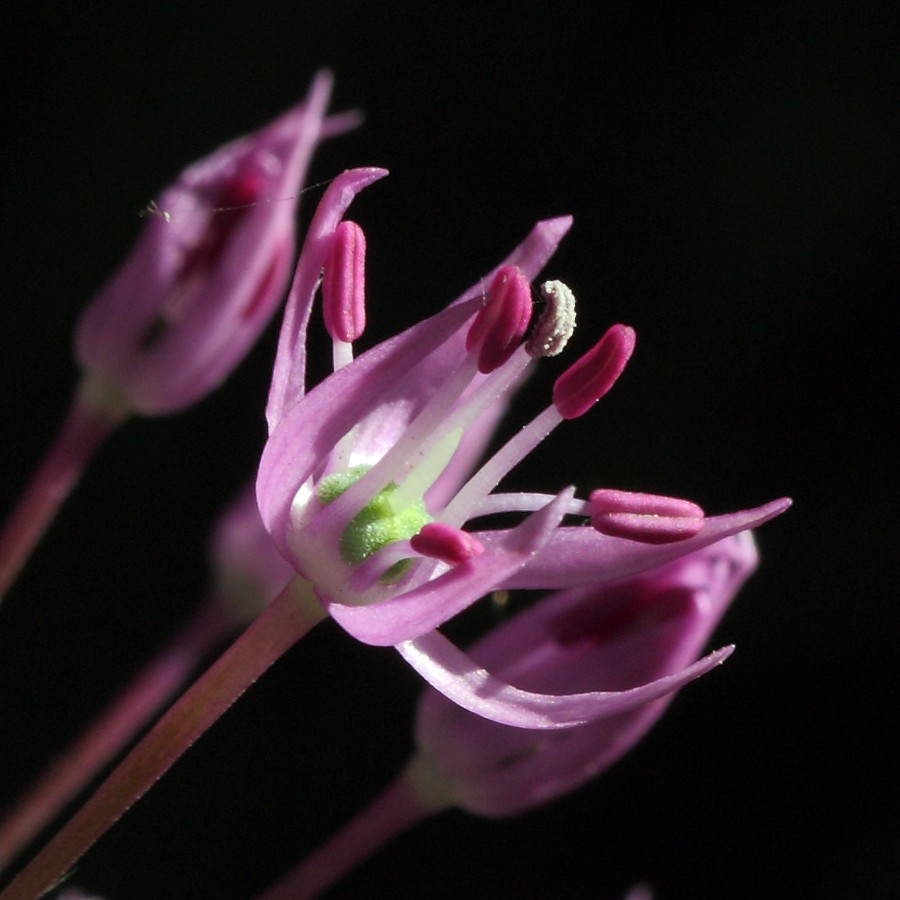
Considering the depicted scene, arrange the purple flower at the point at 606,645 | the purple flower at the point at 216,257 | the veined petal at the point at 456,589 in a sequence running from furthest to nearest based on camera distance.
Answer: the purple flower at the point at 216,257 < the purple flower at the point at 606,645 < the veined petal at the point at 456,589

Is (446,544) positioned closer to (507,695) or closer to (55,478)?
(507,695)

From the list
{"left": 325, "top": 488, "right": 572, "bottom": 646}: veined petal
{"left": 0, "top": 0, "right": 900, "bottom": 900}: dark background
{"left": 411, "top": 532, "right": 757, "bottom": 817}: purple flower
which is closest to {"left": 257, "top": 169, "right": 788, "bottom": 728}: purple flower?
{"left": 325, "top": 488, "right": 572, "bottom": 646}: veined petal

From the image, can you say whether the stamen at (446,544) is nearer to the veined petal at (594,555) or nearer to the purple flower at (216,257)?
the veined petal at (594,555)

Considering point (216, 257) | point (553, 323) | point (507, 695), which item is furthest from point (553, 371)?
point (507, 695)

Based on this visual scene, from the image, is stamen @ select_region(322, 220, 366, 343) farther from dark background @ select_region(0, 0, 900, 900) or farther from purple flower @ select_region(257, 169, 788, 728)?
dark background @ select_region(0, 0, 900, 900)

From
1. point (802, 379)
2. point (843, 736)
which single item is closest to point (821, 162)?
point (802, 379)

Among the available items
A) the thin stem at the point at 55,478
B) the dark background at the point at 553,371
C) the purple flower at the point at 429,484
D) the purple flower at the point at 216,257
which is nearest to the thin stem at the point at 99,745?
the thin stem at the point at 55,478

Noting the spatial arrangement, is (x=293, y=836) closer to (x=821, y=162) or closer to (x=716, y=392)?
(x=716, y=392)
